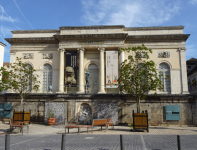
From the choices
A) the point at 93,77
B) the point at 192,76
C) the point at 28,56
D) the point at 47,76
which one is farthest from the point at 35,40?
the point at 192,76

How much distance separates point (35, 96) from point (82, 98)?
4567 millimetres

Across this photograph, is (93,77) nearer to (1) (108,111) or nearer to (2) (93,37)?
(2) (93,37)

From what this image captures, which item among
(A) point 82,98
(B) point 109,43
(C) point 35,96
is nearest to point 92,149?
(A) point 82,98

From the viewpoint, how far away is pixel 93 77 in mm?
26172

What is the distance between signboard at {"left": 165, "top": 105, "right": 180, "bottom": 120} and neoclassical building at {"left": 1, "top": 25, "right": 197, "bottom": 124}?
5.84 metres

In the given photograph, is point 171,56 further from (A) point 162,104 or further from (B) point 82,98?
(B) point 82,98

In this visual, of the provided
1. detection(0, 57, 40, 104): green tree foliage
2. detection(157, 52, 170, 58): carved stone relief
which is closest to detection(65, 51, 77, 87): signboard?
detection(0, 57, 40, 104): green tree foliage

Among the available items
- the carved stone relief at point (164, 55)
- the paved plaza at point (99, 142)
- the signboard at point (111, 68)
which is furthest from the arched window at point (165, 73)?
the paved plaza at point (99, 142)

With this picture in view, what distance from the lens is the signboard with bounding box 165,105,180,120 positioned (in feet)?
60.4

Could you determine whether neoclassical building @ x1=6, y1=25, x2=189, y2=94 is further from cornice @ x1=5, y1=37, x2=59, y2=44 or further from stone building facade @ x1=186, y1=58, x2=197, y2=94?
stone building facade @ x1=186, y1=58, x2=197, y2=94

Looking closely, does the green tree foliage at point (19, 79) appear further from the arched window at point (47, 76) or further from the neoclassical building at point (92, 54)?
the arched window at point (47, 76)

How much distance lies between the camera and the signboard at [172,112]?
60.4ft

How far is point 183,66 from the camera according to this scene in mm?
24984

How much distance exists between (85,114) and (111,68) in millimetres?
7492
